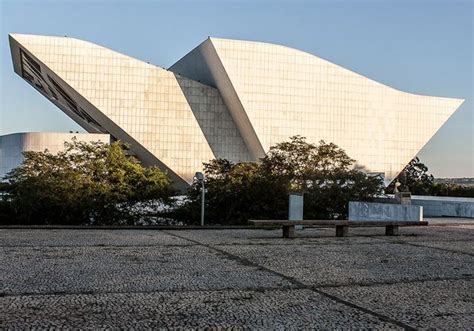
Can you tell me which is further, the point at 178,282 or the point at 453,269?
the point at 453,269

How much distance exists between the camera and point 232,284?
19.3 ft

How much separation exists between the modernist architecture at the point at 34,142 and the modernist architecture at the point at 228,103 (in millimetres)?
2108

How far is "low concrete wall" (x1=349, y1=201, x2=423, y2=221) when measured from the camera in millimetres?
17000

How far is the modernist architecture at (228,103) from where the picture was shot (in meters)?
32.7

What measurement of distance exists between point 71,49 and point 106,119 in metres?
4.64

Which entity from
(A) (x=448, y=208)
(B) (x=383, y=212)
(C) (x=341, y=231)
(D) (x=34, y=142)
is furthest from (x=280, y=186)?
(D) (x=34, y=142)

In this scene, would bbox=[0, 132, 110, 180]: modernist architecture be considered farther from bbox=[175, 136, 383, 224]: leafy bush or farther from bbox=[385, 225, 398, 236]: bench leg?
bbox=[385, 225, 398, 236]: bench leg

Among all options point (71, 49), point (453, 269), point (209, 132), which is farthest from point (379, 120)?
point (453, 269)

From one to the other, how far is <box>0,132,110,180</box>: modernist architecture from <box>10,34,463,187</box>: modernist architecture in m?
2.11

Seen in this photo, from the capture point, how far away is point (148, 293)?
17.5 ft

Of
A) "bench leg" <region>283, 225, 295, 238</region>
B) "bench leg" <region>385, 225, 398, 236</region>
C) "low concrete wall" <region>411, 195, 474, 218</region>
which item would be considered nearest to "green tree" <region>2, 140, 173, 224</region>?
"bench leg" <region>283, 225, 295, 238</region>

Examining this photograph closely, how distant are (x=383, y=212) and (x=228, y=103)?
2012 centimetres

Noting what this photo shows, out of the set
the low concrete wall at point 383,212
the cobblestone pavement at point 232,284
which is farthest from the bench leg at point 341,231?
the low concrete wall at point 383,212

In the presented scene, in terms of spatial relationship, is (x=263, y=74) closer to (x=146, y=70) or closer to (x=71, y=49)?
(x=146, y=70)
